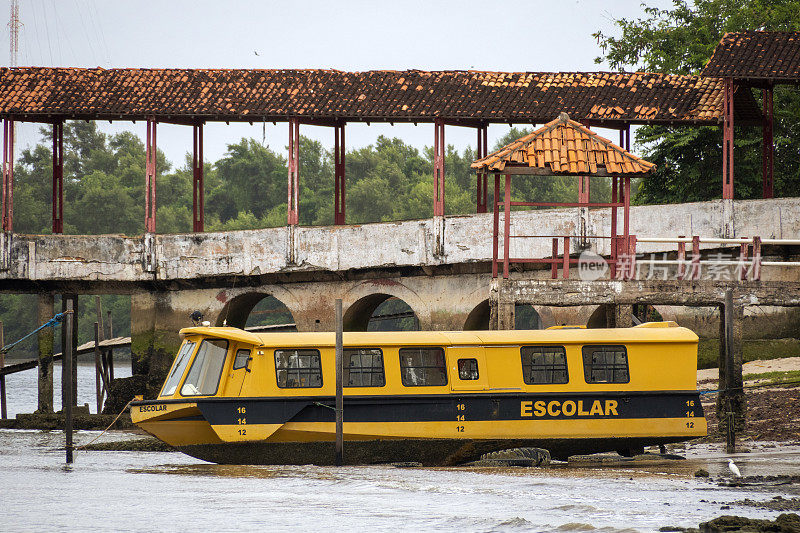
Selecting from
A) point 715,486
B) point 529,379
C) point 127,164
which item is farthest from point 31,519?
point 127,164

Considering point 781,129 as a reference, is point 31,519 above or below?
below

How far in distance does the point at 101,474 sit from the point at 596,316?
42.8 ft

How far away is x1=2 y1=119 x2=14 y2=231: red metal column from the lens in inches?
1202

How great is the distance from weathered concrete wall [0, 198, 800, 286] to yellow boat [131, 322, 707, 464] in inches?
261

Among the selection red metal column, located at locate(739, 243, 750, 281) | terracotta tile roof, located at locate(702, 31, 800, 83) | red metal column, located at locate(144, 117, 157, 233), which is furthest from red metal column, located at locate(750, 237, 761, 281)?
red metal column, located at locate(144, 117, 157, 233)

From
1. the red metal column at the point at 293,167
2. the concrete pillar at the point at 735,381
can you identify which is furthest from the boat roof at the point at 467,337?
the red metal column at the point at 293,167

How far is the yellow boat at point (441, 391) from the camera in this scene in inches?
830

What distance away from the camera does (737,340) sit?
910 inches

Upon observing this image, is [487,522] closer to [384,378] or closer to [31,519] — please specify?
[384,378]

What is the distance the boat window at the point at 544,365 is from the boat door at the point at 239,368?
468 centimetres

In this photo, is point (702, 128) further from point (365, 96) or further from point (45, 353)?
point (45, 353)

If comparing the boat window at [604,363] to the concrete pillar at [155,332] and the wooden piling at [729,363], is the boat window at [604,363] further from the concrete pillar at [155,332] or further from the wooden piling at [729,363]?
the concrete pillar at [155,332]

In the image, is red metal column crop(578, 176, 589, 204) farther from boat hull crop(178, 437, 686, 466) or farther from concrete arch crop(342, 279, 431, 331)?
boat hull crop(178, 437, 686, 466)

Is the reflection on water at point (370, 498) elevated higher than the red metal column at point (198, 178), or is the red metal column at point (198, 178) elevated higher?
the red metal column at point (198, 178)
